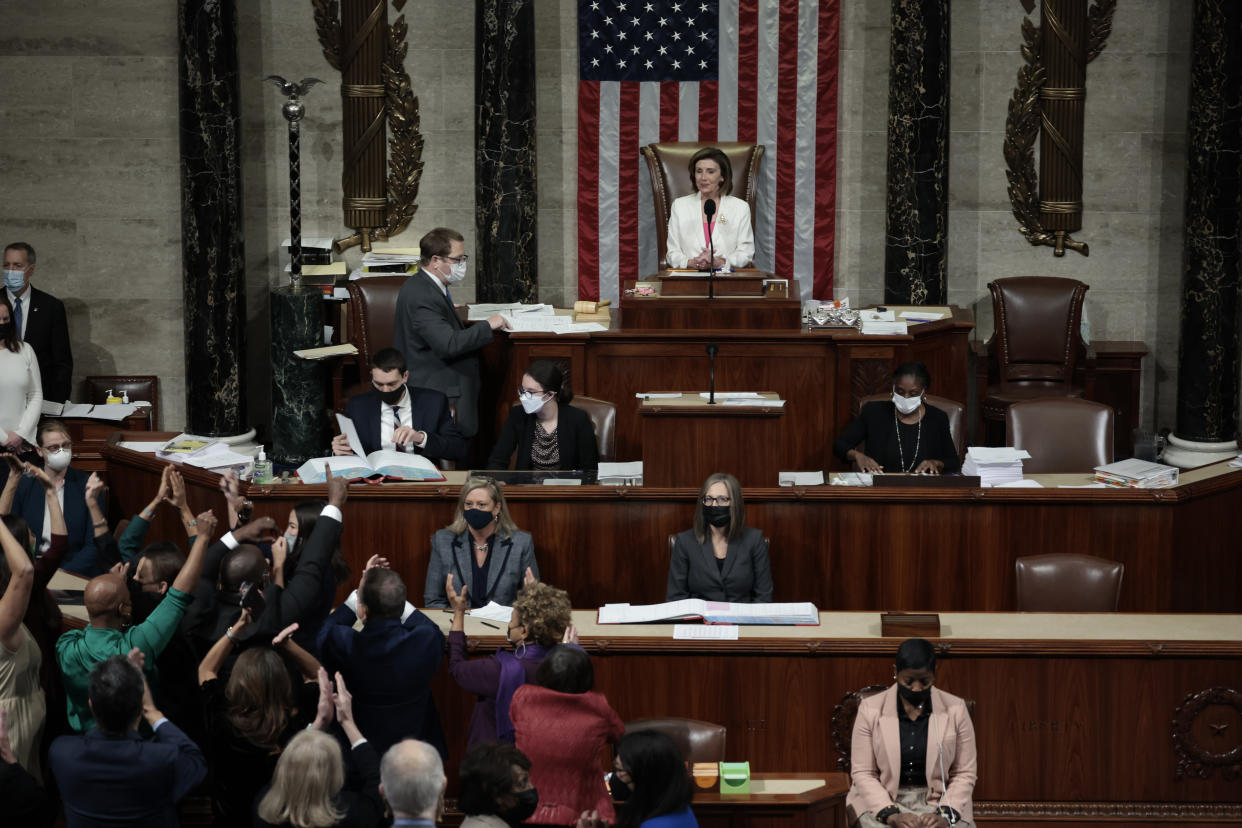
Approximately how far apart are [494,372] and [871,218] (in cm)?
395

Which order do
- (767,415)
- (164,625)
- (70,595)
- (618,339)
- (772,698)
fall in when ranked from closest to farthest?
1. (164,625)
2. (772,698)
3. (70,595)
4. (767,415)
5. (618,339)

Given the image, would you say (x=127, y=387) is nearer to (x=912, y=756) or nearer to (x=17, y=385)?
(x=17, y=385)

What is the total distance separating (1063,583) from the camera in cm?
696

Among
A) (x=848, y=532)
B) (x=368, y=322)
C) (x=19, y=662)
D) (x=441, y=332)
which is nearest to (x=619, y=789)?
(x=19, y=662)

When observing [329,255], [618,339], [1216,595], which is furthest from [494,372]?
[1216,595]

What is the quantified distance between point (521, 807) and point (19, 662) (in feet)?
6.31

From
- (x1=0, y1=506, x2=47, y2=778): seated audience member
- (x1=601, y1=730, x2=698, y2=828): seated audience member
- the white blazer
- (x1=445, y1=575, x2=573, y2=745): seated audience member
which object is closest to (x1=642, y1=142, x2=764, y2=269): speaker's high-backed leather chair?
the white blazer

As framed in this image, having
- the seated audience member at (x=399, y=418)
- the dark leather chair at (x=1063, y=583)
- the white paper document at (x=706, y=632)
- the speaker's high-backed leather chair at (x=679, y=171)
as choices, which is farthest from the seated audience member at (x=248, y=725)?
the speaker's high-backed leather chair at (x=679, y=171)

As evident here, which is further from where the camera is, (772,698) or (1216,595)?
(1216,595)

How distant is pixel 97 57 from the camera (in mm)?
11891

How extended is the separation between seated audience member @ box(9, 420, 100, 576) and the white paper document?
2.89 m

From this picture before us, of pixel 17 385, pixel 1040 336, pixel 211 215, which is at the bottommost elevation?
pixel 17 385

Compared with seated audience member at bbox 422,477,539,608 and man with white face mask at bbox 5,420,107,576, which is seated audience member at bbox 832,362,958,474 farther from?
man with white face mask at bbox 5,420,107,576

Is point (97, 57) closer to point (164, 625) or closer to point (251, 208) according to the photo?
point (251, 208)
